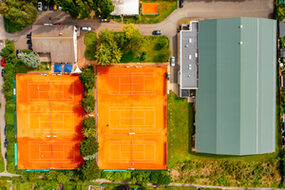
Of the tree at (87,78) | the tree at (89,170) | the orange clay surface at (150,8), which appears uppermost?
the orange clay surface at (150,8)

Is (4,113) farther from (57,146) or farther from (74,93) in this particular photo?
(74,93)

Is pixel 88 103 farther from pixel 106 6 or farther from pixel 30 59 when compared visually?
pixel 106 6

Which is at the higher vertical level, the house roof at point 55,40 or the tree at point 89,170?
the house roof at point 55,40

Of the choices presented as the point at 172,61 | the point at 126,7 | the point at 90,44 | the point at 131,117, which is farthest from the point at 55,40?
the point at 172,61

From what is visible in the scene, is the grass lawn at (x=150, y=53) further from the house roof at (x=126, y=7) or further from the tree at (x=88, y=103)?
the tree at (x=88, y=103)

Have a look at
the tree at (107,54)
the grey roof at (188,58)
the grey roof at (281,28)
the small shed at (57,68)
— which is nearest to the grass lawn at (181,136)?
the grey roof at (188,58)

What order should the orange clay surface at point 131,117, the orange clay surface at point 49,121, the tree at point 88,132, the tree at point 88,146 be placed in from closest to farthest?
the tree at point 88,146 < the tree at point 88,132 < the orange clay surface at point 131,117 < the orange clay surface at point 49,121
